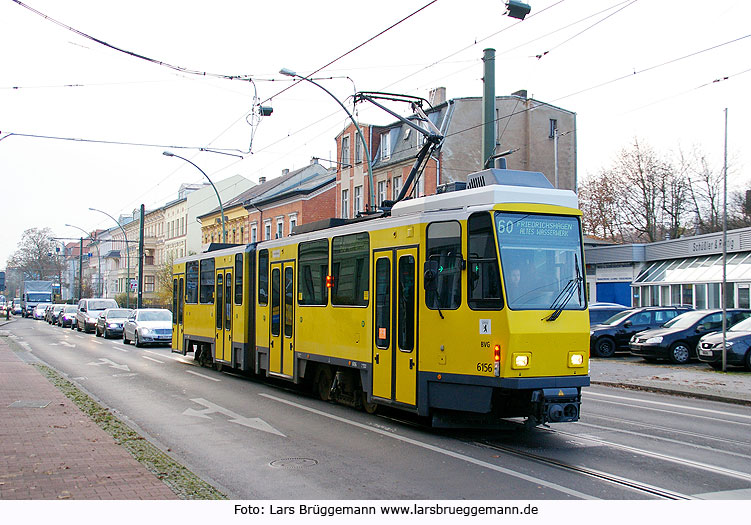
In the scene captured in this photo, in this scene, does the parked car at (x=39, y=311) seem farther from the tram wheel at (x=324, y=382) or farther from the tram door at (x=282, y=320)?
the tram wheel at (x=324, y=382)

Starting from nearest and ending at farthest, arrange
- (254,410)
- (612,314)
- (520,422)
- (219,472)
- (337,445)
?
1. (219,472)
2. (337,445)
3. (520,422)
4. (254,410)
5. (612,314)

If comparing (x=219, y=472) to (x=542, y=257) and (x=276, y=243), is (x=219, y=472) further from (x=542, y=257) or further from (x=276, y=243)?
(x=276, y=243)

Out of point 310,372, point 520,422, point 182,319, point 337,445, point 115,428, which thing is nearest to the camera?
point 337,445

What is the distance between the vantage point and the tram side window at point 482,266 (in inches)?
360

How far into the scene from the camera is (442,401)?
9.62m

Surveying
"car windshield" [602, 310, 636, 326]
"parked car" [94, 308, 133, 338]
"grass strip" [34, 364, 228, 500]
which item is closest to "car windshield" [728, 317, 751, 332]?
"car windshield" [602, 310, 636, 326]

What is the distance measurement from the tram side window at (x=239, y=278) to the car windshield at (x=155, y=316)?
589 inches

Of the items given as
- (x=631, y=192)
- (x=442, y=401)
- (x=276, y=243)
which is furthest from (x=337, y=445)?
(x=631, y=192)

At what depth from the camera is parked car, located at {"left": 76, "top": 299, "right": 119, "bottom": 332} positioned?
42.0m

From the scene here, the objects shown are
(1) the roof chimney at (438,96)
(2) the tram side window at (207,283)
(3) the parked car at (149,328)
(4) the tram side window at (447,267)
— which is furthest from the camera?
(1) the roof chimney at (438,96)

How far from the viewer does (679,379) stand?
18141mm

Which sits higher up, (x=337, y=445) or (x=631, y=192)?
(x=631, y=192)

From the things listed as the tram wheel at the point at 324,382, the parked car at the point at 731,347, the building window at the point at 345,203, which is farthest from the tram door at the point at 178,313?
the building window at the point at 345,203

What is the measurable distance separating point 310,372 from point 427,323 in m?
4.77
